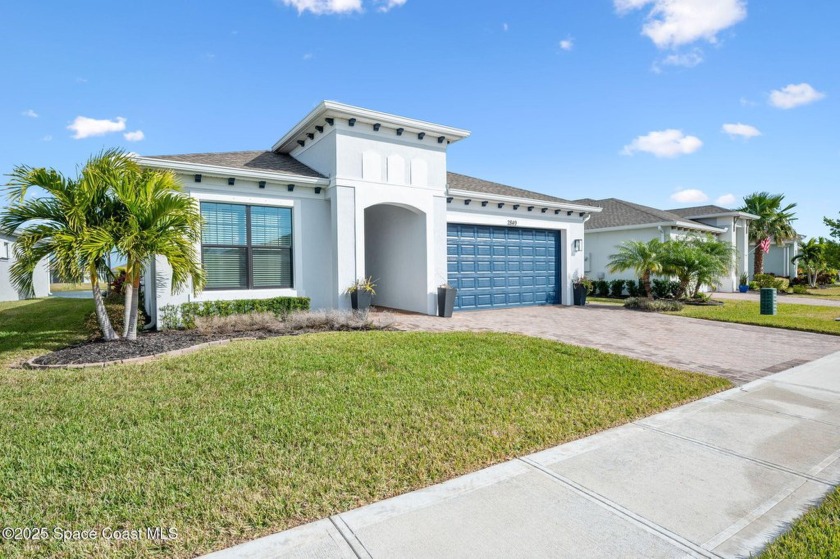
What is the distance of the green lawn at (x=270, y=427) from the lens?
9.11 ft

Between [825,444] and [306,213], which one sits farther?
[306,213]

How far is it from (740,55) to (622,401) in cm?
1138

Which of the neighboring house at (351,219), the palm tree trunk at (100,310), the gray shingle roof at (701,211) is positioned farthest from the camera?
the gray shingle roof at (701,211)

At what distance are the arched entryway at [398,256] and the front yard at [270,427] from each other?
6396 mm

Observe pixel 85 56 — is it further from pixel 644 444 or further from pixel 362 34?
pixel 644 444

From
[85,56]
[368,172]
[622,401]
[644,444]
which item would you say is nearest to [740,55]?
[368,172]

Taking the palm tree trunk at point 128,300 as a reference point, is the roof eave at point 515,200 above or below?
above

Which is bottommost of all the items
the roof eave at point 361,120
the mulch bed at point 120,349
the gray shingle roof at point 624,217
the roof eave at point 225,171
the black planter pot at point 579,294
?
the mulch bed at point 120,349

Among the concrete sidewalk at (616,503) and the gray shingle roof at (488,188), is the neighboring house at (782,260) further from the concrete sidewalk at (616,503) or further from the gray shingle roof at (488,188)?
the concrete sidewalk at (616,503)

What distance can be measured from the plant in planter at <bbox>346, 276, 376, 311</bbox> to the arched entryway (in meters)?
2.20

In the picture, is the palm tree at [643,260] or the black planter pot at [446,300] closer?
the black planter pot at [446,300]

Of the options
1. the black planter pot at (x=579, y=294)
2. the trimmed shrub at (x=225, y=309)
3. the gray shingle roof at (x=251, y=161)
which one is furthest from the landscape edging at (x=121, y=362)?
the black planter pot at (x=579, y=294)

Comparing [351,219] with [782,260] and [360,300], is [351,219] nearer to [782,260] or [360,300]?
[360,300]

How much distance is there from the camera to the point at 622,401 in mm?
5008
